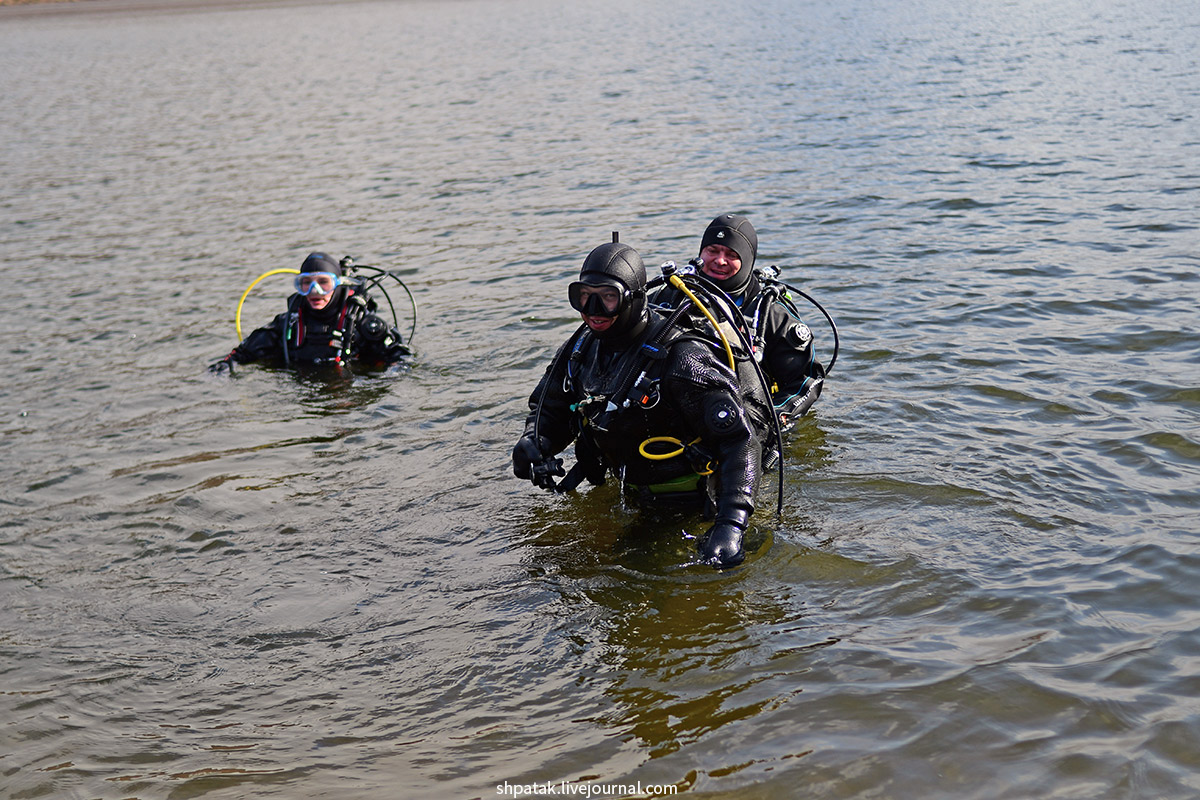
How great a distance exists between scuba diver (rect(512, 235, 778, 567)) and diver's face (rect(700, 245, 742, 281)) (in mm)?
1046

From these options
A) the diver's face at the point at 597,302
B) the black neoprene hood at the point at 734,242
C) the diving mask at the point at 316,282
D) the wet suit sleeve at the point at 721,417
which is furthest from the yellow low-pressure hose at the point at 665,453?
the diving mask at the point at 316,282

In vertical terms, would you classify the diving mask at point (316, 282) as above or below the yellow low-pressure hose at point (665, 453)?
above

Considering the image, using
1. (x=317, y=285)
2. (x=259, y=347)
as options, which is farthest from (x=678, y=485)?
(x=259, y=347)

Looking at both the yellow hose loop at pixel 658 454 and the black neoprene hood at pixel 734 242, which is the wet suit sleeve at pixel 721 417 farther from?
the black neoprene hood at pixel 734 242

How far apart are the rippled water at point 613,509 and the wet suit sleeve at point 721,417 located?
0.51 m

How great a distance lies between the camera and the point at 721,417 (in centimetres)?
500

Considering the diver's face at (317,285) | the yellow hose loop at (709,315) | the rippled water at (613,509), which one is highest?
the yellow hose loop at (709,315)

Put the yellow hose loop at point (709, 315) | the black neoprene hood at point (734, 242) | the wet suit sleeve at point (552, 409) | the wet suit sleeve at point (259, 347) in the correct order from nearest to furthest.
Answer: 1. the yellow hose loop at point (709, 315)
2. the wet suit sleeve at point (552, 409)
3. the black neoprene hood at point (734, 242)
4. the wet suit sleeve at point (259, 347)

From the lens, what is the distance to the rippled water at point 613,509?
4.11 m

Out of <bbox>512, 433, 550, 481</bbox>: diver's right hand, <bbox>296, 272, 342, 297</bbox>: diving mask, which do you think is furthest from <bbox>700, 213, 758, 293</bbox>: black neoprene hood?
<bbox>296, 272, 342, 297</bbox>: diving mask

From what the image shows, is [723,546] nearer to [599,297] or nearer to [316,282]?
[599,297]

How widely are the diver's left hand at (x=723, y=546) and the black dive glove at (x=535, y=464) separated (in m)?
0.89

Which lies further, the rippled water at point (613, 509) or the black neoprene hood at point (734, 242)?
the black neoprene hood at point (734, 242)

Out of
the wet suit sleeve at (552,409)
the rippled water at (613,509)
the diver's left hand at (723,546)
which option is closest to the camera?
the rippled water at (613,509)
